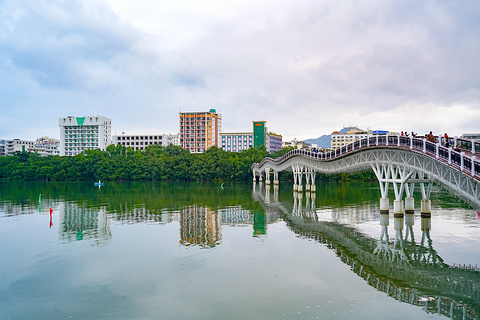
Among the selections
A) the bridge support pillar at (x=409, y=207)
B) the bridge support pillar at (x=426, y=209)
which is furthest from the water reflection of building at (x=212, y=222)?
the bridge support pillar at (x=426, y=209)

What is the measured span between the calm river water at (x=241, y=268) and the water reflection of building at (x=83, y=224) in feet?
0.35

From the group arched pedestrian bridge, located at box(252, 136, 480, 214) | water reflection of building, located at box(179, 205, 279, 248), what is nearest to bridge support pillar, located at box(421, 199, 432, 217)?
arched pedestrian bridge, located at box(252, 136, 480, 214)

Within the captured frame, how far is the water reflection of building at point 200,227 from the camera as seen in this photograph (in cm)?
2830

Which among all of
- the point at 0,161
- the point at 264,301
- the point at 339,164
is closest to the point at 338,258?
the point at 264,301

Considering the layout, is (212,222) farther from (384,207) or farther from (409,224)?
(409,224)

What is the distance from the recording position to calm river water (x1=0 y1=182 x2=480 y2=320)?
15750mm

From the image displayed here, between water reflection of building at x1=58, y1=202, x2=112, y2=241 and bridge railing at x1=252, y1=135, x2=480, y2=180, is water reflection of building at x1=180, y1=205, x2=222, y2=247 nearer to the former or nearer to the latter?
water reflection of building at x1=58, y1=202, x2=112, y2=241

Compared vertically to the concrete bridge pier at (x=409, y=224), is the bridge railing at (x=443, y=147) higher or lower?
higher

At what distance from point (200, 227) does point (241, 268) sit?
13.6 metres

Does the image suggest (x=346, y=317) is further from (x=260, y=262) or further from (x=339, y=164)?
(x=339, y=164)

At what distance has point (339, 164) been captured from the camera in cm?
5109

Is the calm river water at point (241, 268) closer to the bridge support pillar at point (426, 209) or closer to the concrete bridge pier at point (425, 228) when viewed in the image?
the concrete bridge pier at point (425, 228)

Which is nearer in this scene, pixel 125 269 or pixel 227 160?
pixel 125 269

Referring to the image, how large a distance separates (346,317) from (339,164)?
1494 inches
